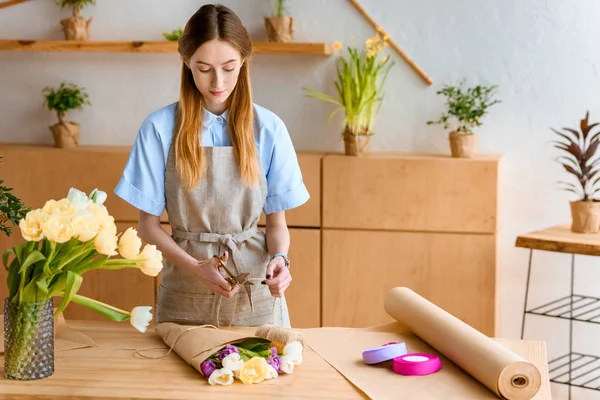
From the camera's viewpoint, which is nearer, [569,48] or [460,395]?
[460,395]

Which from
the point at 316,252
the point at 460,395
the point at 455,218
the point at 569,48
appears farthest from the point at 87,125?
the point at 460,395

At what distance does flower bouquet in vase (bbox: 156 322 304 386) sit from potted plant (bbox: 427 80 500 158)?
6.69ft

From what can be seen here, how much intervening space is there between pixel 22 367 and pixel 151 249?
37cm

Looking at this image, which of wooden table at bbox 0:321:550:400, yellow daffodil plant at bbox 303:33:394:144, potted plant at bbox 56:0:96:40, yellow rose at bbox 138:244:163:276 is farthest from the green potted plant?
yellow rose at bbox 138:244:163:276

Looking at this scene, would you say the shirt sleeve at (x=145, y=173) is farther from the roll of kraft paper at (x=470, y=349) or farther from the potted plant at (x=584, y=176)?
the potted plant at (x=584, y=176)

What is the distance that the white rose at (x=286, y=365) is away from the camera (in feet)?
6.20

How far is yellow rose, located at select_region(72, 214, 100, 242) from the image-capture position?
5.58 ft

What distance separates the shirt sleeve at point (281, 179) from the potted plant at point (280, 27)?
1493 millimetres

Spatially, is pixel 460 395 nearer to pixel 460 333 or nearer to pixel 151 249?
pixel 460 333

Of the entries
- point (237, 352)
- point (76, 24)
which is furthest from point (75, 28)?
point (237, 352)

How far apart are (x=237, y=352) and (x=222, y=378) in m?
0.08

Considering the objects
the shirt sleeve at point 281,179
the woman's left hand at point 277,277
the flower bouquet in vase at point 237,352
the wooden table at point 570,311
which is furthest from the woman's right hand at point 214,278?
the wooden table at point 570,311

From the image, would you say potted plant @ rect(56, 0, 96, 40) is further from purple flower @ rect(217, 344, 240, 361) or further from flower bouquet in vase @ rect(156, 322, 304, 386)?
purple flower @ rect(217, 344, 240, 361)

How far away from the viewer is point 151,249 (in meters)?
1.83
